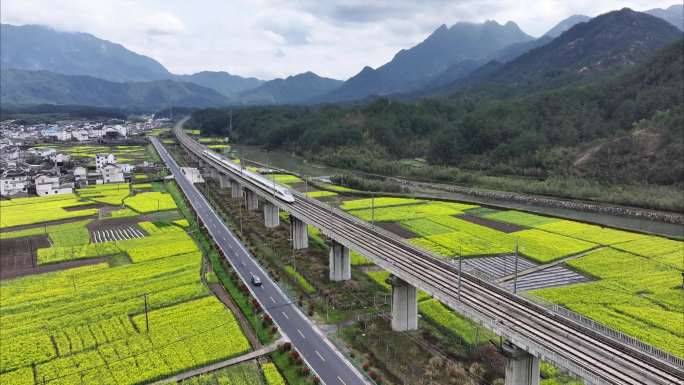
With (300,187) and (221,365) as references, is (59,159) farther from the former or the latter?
(221,365)

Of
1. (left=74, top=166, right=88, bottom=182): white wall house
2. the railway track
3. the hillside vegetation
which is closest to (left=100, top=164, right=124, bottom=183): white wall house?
(left=74, top=166, right=88, bottom=182): white wall house

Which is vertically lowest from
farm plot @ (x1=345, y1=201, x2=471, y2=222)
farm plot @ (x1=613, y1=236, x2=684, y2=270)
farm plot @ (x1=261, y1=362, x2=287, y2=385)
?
farm plot @ (x1=261, y1=362, x2=287, y2=385)

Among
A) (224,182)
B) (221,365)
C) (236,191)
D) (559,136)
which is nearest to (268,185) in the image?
(236,191)

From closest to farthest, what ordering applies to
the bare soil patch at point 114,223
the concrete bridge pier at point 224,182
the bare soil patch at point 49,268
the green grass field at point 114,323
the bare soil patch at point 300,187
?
the green grass field at point 114,323 → the bare soil patch at point 49,268 → the bare soil patch at point 114,223 → the bare soil patch at point 300,187 → the concrete bridge pier at point 224,182

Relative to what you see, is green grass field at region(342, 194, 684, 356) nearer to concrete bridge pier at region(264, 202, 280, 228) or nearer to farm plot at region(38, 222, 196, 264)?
concrete bridge pier at region(264, 202, 280, 228)

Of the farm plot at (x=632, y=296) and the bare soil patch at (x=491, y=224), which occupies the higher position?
the bare soil patch at (x=491, y=224)

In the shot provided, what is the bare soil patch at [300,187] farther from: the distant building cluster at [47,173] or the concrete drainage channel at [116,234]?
the distant building cluster at [47,173]

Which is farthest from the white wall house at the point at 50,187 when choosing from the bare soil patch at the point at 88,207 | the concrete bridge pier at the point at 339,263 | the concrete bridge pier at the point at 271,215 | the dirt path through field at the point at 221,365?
the dirt path through field at the point at 221,365
